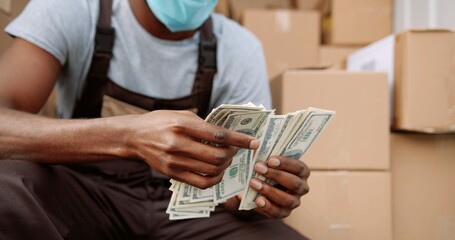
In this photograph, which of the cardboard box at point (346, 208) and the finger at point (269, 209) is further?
the cardboard box at point (346, 208)

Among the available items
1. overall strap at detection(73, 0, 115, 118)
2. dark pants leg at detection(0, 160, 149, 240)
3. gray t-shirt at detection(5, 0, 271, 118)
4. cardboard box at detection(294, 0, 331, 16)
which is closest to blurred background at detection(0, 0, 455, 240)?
gray t-shirt at detection(5, 0, 271, 118)

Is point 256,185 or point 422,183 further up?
point 256,185

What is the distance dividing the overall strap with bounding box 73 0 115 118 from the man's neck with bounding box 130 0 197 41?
66mm

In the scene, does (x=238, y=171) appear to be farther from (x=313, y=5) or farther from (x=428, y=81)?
(x=313, y=5)

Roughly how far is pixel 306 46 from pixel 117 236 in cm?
122

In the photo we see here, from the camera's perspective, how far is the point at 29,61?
3.48ft

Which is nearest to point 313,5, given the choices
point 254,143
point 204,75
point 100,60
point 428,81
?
point 428,81

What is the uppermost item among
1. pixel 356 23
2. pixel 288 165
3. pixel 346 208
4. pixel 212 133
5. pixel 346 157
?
pixel 356 23

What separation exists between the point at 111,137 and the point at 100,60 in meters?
0.35

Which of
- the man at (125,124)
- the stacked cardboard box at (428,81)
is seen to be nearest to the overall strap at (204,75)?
the man at (125,124)

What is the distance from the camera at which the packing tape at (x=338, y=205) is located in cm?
133

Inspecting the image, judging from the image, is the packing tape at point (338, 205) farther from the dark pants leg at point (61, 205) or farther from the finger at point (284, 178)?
the dark pants leg at point (61, 205)

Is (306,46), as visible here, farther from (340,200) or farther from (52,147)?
(52,147)

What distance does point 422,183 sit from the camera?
4.64 feet
